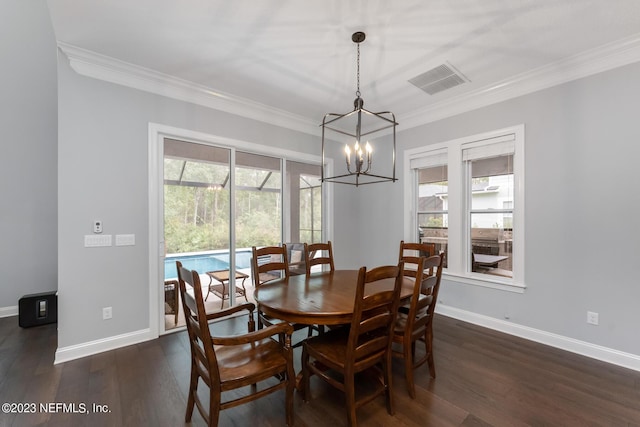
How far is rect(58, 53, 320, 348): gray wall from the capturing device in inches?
100

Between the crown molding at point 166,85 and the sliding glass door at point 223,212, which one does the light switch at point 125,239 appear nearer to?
the sliding glass door at point 223,212

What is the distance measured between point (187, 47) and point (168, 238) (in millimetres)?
1990

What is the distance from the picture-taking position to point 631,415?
72.6 inches

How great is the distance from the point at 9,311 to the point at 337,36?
5325 mm

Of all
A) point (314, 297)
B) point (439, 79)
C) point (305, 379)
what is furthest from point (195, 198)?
point (439, 79)

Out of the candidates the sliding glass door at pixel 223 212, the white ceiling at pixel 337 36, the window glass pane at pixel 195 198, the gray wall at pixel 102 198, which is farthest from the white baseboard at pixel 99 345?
the white ceiling at pixel 337 36

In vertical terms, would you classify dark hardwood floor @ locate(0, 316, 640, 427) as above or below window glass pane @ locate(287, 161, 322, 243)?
below

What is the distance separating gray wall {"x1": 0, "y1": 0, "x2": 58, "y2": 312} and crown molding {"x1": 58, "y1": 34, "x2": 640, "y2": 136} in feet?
4.11

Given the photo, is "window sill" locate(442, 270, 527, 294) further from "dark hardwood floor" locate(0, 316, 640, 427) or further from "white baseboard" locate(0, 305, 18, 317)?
"white baseboard" locate(0, 305, 18, 317)

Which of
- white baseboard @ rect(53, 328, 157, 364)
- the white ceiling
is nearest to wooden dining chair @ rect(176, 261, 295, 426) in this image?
white baseboard @ rect(53, 328, 157, 364)

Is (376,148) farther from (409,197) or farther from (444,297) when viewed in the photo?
(444,297)

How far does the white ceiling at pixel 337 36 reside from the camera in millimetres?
2020

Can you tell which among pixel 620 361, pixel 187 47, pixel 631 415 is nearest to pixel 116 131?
pixel 187 47

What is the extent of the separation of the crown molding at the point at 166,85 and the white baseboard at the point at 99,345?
2.59 m
